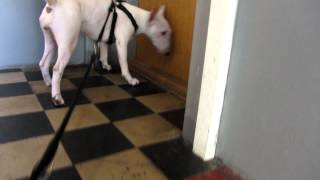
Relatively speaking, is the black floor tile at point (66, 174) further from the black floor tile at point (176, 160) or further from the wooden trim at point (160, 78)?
the wooden trim at point (160, 78)

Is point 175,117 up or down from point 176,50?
down

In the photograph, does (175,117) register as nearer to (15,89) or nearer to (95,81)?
(95,81)

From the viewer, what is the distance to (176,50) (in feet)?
5.65

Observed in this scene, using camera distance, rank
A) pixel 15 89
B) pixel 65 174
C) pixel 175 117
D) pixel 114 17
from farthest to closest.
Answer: pixel 114 17, pixel 15 89, pixel 175 117, pixel 65 174

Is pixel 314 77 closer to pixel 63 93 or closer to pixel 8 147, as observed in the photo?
pixel 8 147

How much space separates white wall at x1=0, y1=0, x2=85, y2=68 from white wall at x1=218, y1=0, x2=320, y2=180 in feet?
4.30

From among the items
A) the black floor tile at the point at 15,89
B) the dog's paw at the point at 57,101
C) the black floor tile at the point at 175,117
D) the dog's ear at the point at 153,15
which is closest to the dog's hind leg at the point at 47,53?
the black floor tile at the point at 15,89

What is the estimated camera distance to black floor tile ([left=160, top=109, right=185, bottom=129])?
4.38 feet

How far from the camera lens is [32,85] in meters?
1.63

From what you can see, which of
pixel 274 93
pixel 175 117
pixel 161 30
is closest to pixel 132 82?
pixel 161 30

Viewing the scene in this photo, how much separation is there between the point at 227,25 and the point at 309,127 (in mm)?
364

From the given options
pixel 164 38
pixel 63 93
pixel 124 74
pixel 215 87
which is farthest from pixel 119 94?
pixel 215 87

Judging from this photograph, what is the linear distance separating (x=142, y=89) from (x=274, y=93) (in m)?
0.96

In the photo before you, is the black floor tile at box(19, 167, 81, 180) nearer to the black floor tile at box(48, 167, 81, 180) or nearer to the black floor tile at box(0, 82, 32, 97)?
the black floor tile at box(48, 167, 81, 180)
